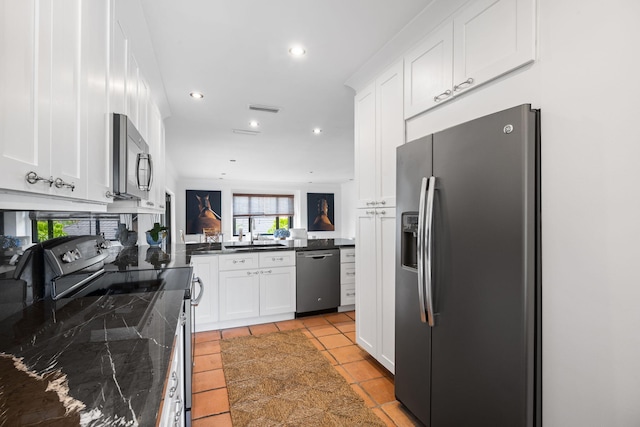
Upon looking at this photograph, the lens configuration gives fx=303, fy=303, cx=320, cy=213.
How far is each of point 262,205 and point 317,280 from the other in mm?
6398

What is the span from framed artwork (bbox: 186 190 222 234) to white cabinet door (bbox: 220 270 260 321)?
5.94m

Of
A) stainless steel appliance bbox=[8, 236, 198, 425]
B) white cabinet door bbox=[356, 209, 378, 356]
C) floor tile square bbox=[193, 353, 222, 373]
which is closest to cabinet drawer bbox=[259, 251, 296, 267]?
floor tile square bbox=[193, 353, 222, 373]

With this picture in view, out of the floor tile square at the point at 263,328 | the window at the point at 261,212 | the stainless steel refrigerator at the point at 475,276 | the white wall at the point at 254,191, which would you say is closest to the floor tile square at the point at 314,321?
the floor tile square at the point at 263,328

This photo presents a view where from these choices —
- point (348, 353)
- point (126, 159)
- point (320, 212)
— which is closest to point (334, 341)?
point (348, 353)

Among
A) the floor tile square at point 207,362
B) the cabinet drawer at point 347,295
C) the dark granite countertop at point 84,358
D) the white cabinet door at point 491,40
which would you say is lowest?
the floor tile square at point 207,362

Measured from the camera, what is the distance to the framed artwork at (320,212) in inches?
405

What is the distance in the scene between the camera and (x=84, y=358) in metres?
0.85

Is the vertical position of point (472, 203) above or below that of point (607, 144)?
below

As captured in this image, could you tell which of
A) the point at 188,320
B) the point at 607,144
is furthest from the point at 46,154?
the point at 607,144

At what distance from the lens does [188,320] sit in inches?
70.1

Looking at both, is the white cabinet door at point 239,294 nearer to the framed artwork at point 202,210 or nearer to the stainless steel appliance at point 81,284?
the stainless steel appliance at point 81,284

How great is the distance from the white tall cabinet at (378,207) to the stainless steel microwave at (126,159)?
1594 mm

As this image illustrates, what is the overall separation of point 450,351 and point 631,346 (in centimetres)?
66

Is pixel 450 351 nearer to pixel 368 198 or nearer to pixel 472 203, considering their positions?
pixel 472 203
